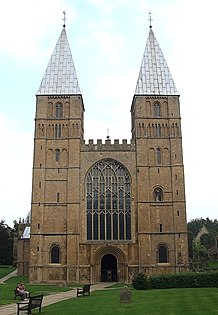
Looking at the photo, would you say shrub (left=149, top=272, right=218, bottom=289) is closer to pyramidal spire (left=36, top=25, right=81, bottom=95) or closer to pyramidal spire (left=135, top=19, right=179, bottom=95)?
pyramidal spire (left=135, top=19, right=179, bottom=95)

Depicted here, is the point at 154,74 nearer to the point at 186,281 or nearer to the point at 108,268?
the point at 108,268

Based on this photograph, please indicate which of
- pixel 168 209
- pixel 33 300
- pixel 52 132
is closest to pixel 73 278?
pixel 168 209

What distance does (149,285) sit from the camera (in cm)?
3338

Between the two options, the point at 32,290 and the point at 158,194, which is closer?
the point at 32,290

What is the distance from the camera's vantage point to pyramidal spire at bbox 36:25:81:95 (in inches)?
2030

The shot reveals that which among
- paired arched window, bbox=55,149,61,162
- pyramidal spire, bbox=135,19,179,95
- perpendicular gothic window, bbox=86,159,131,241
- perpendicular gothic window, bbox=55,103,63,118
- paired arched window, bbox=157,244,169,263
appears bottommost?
paired arched window, bbox=157,244,169,263

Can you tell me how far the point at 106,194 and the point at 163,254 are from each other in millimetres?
9525

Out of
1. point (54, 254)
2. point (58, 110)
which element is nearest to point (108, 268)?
point (54, 254)

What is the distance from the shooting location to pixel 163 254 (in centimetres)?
4603

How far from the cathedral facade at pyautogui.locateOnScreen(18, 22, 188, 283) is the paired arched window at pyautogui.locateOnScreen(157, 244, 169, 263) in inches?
3.9

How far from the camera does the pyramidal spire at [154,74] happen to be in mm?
51594

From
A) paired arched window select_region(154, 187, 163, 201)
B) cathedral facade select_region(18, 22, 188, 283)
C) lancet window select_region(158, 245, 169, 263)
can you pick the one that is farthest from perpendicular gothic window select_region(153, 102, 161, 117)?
lancet window select_region(158, 245, 169, 263)

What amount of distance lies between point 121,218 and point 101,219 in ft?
7.69

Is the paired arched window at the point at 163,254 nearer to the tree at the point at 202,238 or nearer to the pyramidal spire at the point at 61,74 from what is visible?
the pyramidal spire at the point at 61,74
